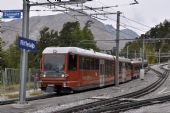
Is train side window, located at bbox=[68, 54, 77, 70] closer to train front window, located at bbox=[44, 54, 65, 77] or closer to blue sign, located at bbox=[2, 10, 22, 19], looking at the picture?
train front window, located at bbox=[44, 54, 65, 77]

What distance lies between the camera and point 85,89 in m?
33.2

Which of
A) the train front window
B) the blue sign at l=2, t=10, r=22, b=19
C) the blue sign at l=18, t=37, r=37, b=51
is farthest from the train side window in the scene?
the blue sign at l=18, t=37, r=37, b=51

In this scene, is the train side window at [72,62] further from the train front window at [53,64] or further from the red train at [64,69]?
the train front window at [53,64]

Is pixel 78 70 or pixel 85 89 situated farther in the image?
pixel 85 89

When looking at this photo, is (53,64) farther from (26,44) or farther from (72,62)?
(26,44)

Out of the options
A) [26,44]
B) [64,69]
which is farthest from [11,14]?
[64,69]

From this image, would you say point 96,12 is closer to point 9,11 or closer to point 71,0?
point 71,0

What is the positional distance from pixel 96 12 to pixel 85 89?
557cm

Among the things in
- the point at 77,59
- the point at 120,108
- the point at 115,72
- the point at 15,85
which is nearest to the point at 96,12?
the point at 77,59

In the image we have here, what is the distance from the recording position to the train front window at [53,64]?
2970 centimetres

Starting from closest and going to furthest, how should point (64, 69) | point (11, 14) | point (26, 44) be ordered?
1. point (26, 44)
2. point (11, 14)
3. point (64, 69)

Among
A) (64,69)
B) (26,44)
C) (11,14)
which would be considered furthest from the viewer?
(64,69)

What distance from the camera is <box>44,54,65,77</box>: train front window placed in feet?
97.5

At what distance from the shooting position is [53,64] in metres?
29.9
